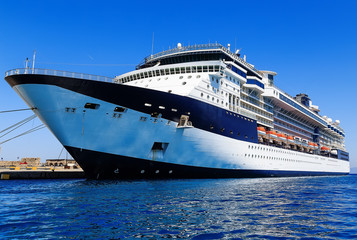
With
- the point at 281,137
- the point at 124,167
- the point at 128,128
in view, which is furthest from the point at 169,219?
the point at 281,137

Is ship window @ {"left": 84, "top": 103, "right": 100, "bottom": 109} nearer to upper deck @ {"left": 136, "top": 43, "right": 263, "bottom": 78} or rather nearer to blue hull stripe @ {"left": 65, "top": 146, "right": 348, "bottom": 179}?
blue hull stripe @ {"left": 65, "top": 146, "right": 348, "bottom": 179}

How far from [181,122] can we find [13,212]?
1325 centimetres

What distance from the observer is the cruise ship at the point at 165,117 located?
58.3 feet

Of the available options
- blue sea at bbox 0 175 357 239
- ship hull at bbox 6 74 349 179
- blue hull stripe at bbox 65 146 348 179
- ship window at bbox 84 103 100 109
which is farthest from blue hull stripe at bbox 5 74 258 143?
blue sea at bbox 0 175 357 239

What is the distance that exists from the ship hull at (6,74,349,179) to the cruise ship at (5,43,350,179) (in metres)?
0.06

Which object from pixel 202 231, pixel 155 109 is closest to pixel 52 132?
pixel 155 109

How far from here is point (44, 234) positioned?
6.80m

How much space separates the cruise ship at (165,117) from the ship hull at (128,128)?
63 mm

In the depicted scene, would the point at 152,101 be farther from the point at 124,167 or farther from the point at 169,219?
the point at 169,219

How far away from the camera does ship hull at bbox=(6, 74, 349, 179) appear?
1761cm

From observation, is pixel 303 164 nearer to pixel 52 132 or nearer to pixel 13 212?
pixel 52 132

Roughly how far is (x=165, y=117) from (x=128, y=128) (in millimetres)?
2913

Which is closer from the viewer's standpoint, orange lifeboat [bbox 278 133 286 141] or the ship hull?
the ship hull

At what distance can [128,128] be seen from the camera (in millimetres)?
18797
